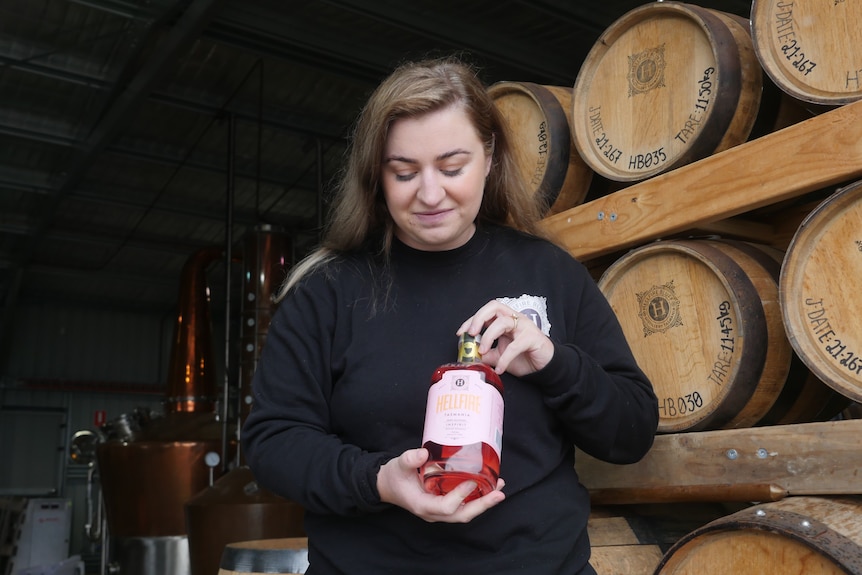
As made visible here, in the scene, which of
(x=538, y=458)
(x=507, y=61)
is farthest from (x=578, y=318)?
(x=507, y=61)

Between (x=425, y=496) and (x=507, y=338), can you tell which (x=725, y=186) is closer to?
(x=507, y=338)

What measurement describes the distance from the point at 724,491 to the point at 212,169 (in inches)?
341

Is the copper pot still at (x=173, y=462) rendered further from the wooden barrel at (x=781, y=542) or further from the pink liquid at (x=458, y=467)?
the pink liquid at (x=458, y=467)

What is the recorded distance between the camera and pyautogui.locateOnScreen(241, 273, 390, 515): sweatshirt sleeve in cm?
146

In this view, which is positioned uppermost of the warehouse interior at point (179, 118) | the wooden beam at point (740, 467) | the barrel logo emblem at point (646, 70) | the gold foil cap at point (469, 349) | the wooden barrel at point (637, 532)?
the warehouse interior at point (179, 118)

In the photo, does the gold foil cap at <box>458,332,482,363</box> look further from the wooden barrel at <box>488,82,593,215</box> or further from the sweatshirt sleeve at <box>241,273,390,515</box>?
the wooden barrel at <box>488,82,593,215</box>

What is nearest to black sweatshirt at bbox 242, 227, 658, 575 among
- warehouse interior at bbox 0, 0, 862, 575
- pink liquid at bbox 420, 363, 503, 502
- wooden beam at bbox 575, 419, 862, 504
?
pink liquid at bbox 420, 363, 503, 502

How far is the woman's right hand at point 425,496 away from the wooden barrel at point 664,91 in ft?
4.62

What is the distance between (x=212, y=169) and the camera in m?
9.82

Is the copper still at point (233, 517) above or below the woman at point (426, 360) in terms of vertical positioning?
below

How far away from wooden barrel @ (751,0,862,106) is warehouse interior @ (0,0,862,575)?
2.41 ft

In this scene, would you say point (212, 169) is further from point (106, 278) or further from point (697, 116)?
point (697, 116)

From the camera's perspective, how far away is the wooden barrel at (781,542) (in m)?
1.60

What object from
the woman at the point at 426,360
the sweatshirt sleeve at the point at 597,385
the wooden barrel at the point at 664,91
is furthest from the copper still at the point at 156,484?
the sweatshirt sleeve at the point at 597,385
